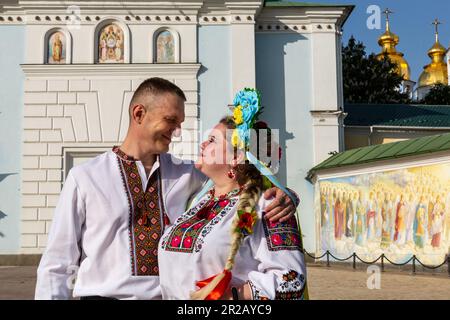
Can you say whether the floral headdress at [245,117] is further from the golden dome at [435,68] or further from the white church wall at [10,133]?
the golden dome at [435,68]

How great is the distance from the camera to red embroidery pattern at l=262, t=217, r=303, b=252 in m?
2.35

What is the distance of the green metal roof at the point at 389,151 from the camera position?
→ 1299cm

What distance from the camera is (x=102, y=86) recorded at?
16484mm

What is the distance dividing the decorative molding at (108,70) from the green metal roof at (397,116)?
5660 mm

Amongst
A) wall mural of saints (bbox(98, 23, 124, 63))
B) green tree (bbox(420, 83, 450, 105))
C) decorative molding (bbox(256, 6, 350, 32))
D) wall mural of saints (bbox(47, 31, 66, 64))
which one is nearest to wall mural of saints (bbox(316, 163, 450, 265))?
decorative molding (bbox(256, 6, 350, 32))

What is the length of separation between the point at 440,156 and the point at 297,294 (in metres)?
11.2

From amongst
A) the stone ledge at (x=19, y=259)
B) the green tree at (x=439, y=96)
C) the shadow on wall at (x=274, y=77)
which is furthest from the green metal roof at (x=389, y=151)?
the green tree at (x=439, y=96)

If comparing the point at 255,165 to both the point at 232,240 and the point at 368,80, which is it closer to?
the point at 232,240

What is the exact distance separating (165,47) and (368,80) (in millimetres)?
17135

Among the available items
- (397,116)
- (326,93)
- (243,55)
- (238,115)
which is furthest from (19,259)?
(238,115)

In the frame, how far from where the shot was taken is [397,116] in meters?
19.8

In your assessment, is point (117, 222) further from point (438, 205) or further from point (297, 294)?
point (438, 205)

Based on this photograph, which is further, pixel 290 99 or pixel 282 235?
pixel 290 99
